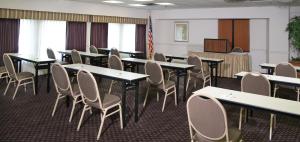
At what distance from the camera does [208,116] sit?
2225 millimetres

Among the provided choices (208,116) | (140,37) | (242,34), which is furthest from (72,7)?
(208,116)

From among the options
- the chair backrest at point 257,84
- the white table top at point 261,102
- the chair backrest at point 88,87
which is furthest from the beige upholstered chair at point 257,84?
the chair backrest at point 88,87

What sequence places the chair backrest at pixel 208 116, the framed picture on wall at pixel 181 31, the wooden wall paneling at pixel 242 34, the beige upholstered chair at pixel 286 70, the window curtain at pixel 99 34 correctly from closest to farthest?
1. the chair backrest at pixel 208 116
2. the beige upholstered chair at pixel 286 70
3. the wooden wall paneling at pixel 242 34
4. the window curtain at pixel 99 34
5. the framed picture on wall at pixel 181 31

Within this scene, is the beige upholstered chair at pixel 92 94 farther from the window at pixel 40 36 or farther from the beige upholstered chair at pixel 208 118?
the window at pixel 40 36

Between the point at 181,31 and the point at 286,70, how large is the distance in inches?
222

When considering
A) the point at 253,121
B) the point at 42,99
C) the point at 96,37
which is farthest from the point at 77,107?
the point at 96,37

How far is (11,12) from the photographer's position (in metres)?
6.45

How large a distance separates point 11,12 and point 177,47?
5.92m

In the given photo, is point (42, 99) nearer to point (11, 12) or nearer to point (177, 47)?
point (11, 12)

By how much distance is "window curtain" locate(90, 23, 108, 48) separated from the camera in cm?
880

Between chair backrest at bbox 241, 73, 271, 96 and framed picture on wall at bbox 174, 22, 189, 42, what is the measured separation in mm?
6444

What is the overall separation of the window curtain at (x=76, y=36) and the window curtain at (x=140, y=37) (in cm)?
250

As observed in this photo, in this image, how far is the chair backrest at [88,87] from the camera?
3.16m

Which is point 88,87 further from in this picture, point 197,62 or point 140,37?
point 140,37
